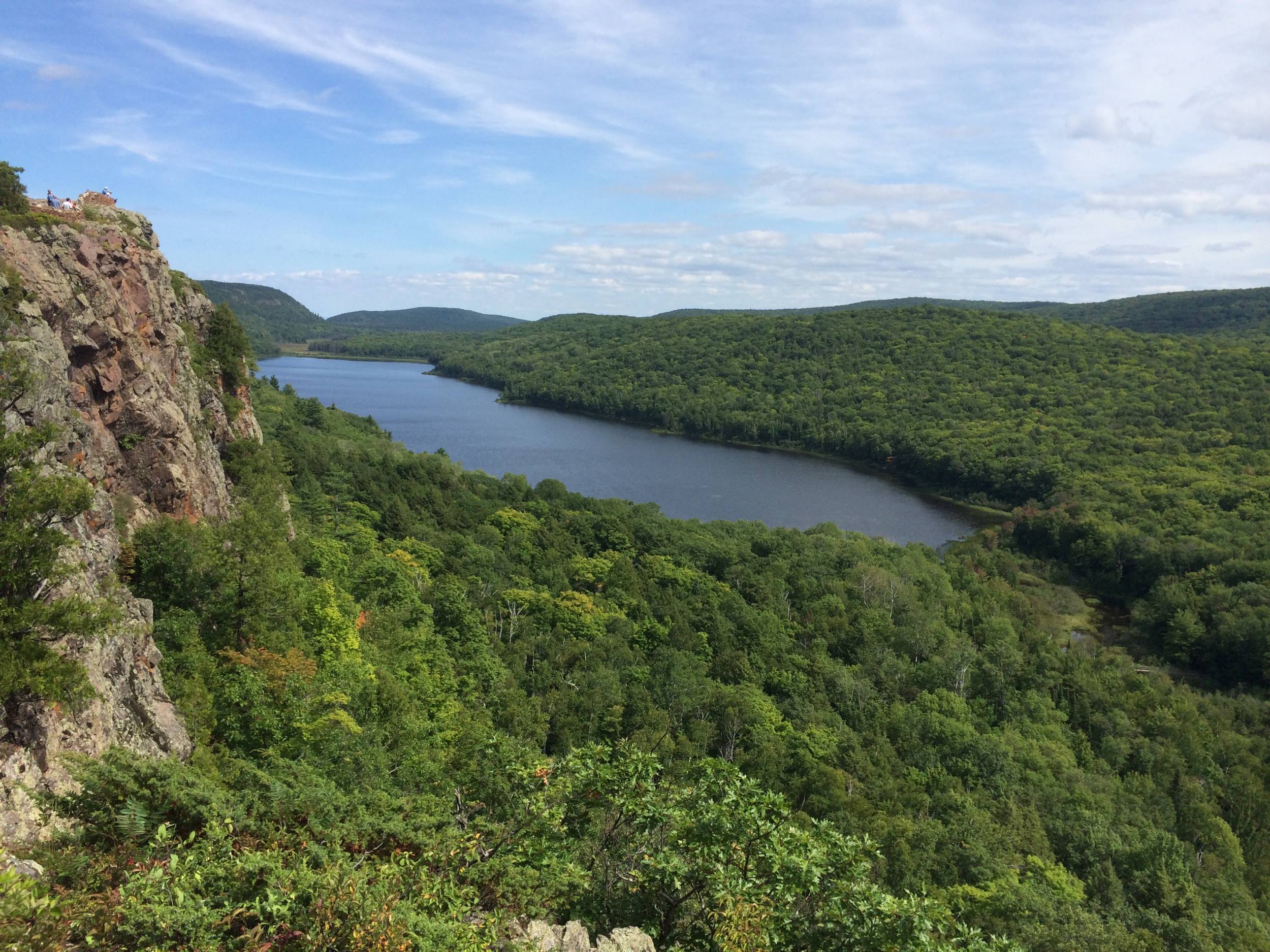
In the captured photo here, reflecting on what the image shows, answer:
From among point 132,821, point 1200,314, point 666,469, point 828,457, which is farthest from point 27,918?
point 1200,314

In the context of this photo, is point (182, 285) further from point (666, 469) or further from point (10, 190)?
point (666, 469)

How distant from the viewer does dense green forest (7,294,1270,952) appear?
780 centimetres

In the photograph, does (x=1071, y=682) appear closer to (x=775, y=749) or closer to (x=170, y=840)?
(x=775, y=749)

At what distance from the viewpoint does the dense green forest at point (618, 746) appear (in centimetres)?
780

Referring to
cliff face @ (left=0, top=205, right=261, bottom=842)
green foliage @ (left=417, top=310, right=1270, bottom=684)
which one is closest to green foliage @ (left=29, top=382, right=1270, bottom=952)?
cliff face @ (left=0, top=205, right=261, bottom=842)

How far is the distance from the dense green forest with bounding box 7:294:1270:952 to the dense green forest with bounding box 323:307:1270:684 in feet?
27.4

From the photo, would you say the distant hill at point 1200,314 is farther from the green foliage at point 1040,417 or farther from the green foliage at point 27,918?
the green foliage at point 27,918

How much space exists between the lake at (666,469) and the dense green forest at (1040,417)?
705 centimetres

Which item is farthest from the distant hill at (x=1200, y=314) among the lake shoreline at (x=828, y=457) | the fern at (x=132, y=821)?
the fern at (x=132, y=821)

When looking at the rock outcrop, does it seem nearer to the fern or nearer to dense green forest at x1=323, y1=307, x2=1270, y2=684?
the fern

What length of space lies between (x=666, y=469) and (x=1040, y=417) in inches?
2075

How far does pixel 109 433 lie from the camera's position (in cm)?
1984

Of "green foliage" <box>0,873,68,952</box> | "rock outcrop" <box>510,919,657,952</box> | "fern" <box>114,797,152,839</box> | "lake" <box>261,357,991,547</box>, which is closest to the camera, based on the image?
"green foliage" <box>0,873,68,952</box>

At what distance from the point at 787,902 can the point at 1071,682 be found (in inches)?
1612
